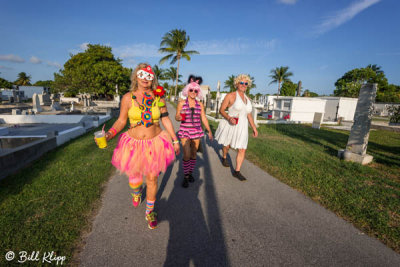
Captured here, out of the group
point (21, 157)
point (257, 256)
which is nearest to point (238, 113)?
point (257, 256)

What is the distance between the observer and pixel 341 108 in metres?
21.0

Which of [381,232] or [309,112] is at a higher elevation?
[309,112]

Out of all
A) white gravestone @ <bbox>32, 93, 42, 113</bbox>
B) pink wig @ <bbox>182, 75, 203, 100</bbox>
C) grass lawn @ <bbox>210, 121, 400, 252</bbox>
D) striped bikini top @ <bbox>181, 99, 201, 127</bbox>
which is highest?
pink wig @ <bbox>182, 75, 203, 100</bbox>

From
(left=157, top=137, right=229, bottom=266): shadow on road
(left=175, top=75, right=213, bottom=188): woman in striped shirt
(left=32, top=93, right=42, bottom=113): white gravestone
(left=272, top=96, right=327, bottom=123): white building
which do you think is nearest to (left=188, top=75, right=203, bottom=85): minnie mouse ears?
(left=175, top=75, right=213, bottom=188): woman in striped shirt

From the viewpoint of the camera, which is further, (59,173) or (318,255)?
(59,173)

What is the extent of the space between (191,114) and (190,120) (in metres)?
0.13

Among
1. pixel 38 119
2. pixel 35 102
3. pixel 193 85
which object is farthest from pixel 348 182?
pixel 35 102

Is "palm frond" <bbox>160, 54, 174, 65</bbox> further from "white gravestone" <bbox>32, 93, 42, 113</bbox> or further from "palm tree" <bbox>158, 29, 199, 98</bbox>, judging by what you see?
"white gravestone" <bbox>32, 93, 42, 113</bbox>

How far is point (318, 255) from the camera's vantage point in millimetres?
2211

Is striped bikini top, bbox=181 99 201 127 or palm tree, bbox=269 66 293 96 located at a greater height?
palm tree, bbox=269 66 293 96

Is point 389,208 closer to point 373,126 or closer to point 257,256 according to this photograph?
point 257,256

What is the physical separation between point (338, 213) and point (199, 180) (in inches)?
104

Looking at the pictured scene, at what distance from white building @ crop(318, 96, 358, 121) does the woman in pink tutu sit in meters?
24.4

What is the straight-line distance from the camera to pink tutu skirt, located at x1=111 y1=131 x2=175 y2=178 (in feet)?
8.29
